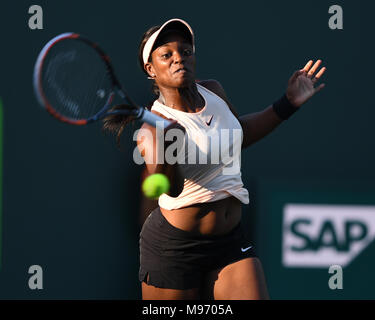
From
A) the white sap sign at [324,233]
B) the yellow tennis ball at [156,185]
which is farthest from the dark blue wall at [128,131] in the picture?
the yellow tennis ball at [156,185]

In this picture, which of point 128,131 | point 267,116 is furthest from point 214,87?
point 128,131

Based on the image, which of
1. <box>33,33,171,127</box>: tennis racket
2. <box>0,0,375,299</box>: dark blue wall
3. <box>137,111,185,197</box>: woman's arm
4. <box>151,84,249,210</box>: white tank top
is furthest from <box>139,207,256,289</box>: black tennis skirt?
<box>0,0,375,299</box>: dark blue wall

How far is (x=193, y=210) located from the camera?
9.17 feet

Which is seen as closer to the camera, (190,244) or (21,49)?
(190,244)

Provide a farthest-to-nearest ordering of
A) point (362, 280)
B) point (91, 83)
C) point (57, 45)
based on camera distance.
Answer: point (362, 280) → point (91, 83) → point (57, 45)

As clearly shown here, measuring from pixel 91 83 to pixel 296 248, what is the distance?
182 cm

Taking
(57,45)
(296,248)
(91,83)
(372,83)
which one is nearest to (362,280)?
(296,248)

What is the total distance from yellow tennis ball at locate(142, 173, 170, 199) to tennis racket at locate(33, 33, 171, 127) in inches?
8.4

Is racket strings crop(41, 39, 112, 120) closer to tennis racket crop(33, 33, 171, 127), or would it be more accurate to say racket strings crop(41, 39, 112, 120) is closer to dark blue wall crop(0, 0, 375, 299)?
tennis racket crop(33, 33, 171, 127)

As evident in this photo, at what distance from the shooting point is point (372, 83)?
13.1 feet

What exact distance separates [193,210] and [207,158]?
0.79 ft

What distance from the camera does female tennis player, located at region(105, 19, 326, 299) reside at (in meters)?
2.78

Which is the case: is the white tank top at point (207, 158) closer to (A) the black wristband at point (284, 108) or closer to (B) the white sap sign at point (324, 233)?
(A) the black wristband at point (284, 108)
